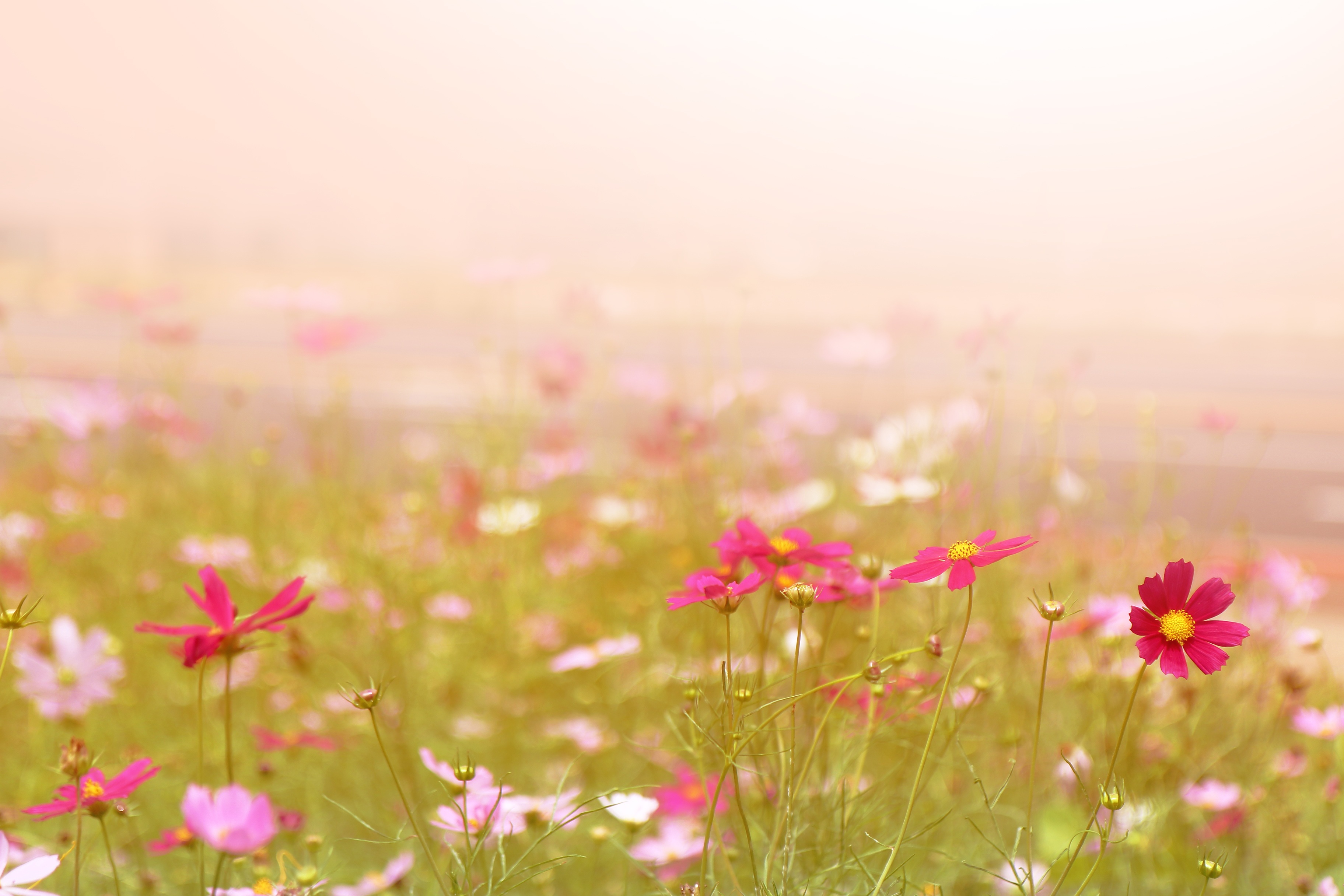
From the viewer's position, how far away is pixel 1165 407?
895cm

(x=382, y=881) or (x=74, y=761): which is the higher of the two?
(x=74, y=761)

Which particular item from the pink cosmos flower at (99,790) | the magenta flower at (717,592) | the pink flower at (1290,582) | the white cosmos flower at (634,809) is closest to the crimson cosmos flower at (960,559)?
the magenta flower at (717,592)

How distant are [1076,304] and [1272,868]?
1801 cm

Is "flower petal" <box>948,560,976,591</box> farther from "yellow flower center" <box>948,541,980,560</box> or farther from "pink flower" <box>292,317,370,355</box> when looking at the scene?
"pink flower" <box>292,317,370,355</box>

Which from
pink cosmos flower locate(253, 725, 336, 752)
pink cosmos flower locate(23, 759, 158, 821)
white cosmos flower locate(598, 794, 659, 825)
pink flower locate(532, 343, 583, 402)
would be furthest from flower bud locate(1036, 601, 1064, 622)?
pink flower locate(532, 343, 583, 402)

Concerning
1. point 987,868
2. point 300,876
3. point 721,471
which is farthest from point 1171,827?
point 300,876

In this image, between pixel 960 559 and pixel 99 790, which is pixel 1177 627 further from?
pixel 99 790

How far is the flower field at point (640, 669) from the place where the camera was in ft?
2.59

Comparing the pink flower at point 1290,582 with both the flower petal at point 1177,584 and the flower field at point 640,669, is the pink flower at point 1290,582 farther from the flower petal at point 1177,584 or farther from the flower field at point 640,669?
the flower petal at point 1177,584

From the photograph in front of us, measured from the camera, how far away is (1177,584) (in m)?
0.69

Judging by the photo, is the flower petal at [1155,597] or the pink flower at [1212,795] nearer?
the flower petal at [1155,597]

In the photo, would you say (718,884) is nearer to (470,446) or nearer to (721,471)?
(721,471)

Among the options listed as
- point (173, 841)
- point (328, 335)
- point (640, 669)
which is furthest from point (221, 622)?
point (328, 335)

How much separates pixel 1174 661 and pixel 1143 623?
31 millimetres
